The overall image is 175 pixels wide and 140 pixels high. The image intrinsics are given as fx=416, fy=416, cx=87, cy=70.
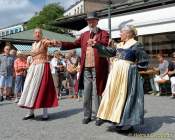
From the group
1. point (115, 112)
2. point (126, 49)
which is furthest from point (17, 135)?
point (126, 49)

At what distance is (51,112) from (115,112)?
9.99 feet

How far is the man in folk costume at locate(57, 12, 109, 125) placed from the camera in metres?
7.71

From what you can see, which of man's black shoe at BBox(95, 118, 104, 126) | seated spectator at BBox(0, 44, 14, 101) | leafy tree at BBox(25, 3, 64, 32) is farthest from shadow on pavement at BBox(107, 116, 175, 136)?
leafy tree at BBox(25, 3, 64, 32)

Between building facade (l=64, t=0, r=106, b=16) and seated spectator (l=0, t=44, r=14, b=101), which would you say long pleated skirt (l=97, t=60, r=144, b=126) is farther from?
building facade (l=64, t=0, r=106, b=16)

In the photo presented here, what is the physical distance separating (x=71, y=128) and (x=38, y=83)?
4.43ft

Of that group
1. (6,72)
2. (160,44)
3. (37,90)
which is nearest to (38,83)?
(37,90)

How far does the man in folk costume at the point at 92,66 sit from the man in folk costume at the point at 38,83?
0.57 metres

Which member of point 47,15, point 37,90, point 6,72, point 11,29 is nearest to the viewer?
point 37,90

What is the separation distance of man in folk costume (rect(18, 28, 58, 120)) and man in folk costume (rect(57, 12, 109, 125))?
566 mm

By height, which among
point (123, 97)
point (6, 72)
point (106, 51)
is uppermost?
point (106, 51)

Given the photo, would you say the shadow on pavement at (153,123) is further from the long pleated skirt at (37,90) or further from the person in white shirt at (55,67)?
the person in white shirt at (55,67)

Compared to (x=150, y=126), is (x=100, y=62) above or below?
above

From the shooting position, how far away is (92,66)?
305 inches

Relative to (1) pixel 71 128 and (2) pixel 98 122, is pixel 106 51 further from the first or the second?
(1) pixel 71 128
